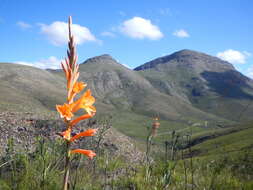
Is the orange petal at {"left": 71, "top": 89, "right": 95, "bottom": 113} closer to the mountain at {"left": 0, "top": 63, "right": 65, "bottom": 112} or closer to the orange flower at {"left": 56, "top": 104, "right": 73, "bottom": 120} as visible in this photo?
the orange flower at {"left": 56, "top": 104, "right": 73, "bottom": 120}

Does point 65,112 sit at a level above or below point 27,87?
below

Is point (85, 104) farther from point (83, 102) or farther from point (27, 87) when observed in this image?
point (27, 87)

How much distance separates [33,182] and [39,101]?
140 metres

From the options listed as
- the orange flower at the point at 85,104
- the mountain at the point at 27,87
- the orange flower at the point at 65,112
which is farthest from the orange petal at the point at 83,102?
the mountain at the point at 27,87

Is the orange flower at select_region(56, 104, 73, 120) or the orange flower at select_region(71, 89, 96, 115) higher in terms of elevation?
the orange flower at select_region(71, 89, 96, 115)

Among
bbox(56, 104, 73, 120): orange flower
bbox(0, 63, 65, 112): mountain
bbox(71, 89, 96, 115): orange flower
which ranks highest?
bbox(0, 63, 65, 112): mountain

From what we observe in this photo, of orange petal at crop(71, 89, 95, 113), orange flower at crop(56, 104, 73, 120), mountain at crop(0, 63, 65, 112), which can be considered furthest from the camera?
mountain at crop(0, 63, 65, 112)

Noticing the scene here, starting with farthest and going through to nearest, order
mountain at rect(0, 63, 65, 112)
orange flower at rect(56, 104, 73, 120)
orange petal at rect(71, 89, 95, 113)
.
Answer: mountain at rect(0, 63, 65, 112)
orange petal at rect(71, 89, 95, 113)
orange flower at rect(56, 104, 73, 120)

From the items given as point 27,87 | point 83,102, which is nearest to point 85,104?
point 83,102

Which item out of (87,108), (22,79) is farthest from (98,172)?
(22,79)

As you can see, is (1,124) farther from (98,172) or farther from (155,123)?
(155,123)

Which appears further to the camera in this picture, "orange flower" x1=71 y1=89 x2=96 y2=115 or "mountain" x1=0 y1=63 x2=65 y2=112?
"mountain" x1=0 y1=63 x2=65 y2=112

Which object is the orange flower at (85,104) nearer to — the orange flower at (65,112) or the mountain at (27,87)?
the orange flower at (65,112)

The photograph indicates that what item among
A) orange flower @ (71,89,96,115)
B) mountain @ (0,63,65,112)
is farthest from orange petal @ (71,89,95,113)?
mountain @ (0,63,65,112)
